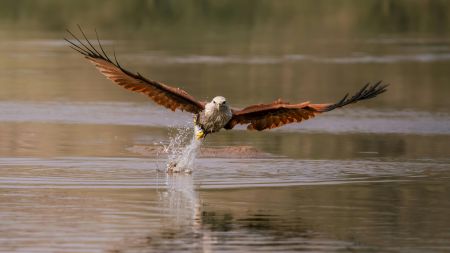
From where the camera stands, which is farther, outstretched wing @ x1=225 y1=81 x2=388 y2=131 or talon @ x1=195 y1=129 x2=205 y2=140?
talon @ x1=195 y1=129 x2=205 y2=140

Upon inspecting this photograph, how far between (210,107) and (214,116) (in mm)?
118

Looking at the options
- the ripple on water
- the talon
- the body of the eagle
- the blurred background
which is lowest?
the ripple on water

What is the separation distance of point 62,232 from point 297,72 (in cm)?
2445

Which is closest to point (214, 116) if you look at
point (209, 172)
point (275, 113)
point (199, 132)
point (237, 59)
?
point (199, 132)

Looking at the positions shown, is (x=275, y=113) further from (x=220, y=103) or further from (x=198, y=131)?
(x=198, y=131)

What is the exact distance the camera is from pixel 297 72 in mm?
39188

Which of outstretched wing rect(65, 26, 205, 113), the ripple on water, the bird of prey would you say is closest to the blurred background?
the ripple on water

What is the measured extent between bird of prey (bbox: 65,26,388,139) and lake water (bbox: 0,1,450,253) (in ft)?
2.26

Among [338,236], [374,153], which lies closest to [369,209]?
[338,236]

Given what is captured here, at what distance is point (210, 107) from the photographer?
19109 millimetres

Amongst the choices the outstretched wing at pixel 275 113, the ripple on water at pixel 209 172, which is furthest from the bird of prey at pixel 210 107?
the ripple on water at pixel 209 172

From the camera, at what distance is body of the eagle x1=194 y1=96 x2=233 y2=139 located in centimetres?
1905

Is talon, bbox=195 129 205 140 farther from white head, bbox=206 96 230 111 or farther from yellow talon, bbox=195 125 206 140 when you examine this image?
white head, bbox=206 96 230 111

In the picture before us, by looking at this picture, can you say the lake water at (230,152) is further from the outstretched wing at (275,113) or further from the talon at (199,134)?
the outstretched wing at (275,113)
